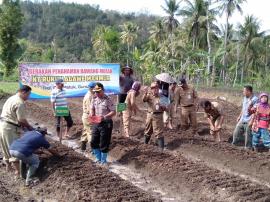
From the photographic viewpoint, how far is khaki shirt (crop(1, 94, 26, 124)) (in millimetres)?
6796

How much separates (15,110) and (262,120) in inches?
197

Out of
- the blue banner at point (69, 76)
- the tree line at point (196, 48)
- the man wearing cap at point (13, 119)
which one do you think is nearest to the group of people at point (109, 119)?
the man wearing cap at point (13, 119)

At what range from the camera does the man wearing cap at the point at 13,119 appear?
6812mm

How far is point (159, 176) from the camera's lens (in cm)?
746

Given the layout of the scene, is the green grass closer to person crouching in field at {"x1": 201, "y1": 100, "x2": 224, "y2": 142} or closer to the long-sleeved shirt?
person crouching in field at {"x1": 201, "y1": 100, "x2": 224, "y2": 142}

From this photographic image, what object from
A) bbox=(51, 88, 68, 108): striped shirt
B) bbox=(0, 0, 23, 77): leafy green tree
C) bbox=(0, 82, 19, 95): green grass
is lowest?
bbox=(0, 82, 19, 95): green grass

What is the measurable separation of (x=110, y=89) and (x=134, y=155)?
4.61 meters

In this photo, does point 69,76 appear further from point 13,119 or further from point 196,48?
point 196,48

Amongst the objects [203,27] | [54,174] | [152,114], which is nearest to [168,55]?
[203,27]

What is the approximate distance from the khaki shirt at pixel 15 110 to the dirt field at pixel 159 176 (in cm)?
97

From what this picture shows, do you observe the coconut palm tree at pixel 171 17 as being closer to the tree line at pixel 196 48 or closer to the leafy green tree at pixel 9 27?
the tree line at pixel 196 48

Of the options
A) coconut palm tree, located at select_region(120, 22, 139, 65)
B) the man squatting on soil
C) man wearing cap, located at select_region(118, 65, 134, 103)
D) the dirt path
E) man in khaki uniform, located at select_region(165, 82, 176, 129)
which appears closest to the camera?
the dirt path

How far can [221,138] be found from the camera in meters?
11.1

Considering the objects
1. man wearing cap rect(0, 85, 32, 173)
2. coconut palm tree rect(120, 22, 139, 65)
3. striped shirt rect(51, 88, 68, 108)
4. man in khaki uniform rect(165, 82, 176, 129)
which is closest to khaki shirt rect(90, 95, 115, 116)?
man wearing cap rect(0, 85, 32, 173)
